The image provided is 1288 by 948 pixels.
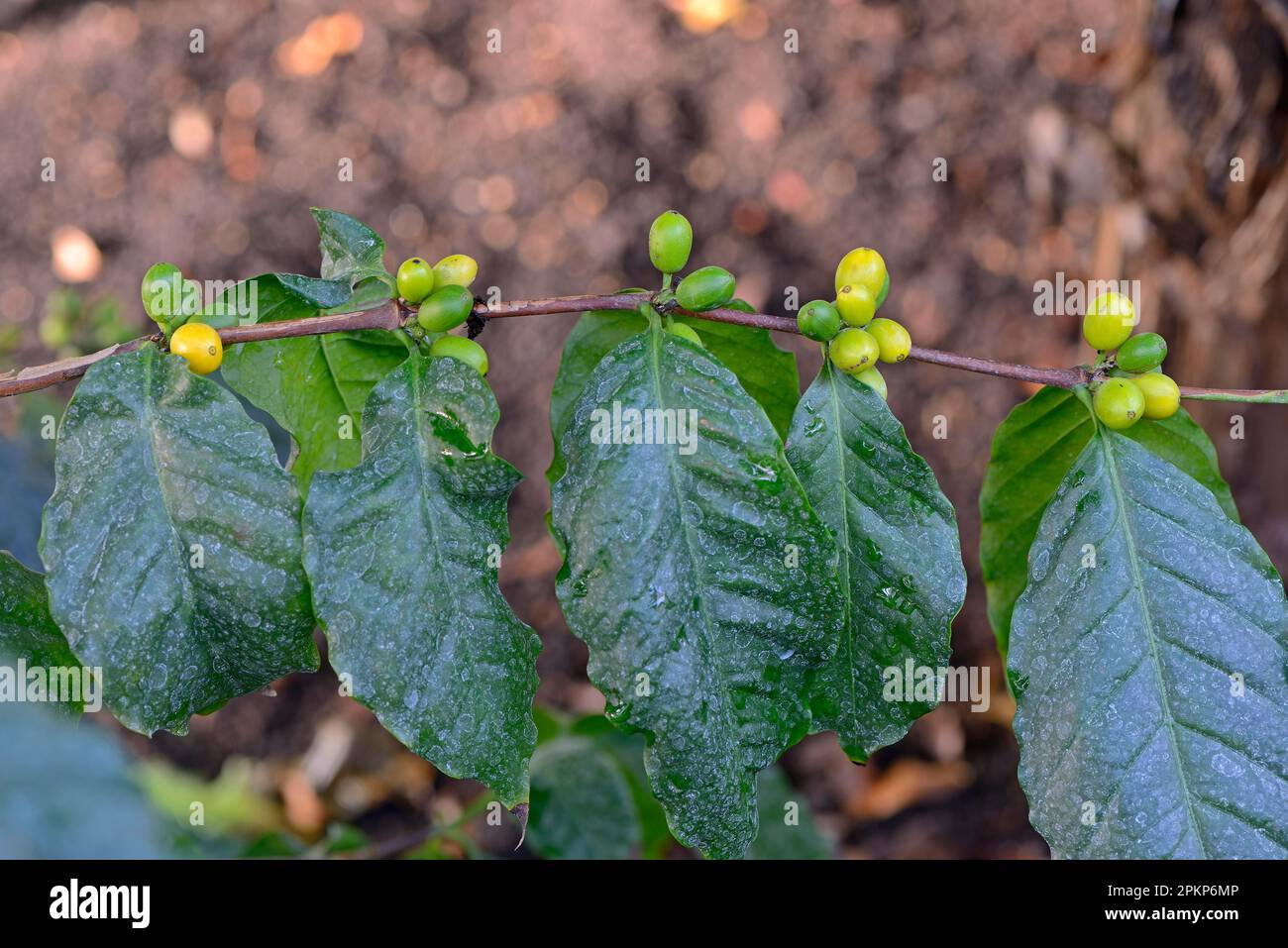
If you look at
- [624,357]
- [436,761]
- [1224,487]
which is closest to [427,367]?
[624,357]

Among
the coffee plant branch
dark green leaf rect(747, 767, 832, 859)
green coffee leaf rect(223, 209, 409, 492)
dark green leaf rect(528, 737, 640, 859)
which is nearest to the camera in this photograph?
the coffee plant branch

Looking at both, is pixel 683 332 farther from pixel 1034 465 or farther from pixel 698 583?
pixel 1034 465

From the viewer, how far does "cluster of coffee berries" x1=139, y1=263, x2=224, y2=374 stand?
103 centimetres

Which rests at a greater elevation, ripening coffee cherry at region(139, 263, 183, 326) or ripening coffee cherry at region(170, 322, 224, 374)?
ripening coffee cherry at region(139, 263, 183, 326)

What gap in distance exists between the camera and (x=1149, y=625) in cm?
108

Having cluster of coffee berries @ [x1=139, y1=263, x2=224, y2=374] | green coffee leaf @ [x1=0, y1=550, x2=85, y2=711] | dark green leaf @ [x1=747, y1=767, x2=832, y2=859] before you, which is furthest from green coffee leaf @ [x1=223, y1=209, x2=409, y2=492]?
dark green leaf @ [x1=747, y1=767, x2=832, y2=859]

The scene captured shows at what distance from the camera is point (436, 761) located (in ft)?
3.21

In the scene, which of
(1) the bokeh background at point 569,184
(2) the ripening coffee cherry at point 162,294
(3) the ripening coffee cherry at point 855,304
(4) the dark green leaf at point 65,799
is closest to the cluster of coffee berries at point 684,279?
(3) the ripening coffee cherry at point 855,304

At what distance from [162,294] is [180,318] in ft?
0.10

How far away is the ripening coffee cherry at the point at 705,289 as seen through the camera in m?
1.08

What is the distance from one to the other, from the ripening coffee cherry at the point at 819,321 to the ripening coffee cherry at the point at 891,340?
5cm

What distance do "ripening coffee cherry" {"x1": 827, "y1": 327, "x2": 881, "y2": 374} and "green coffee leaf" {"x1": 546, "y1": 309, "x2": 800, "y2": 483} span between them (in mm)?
139

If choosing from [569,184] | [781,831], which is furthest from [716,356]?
[569,184]

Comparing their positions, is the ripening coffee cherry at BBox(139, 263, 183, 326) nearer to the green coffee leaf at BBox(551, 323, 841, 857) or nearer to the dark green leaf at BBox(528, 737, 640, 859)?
the green coffee leaf at BBox(551, 323, 841, 857)
